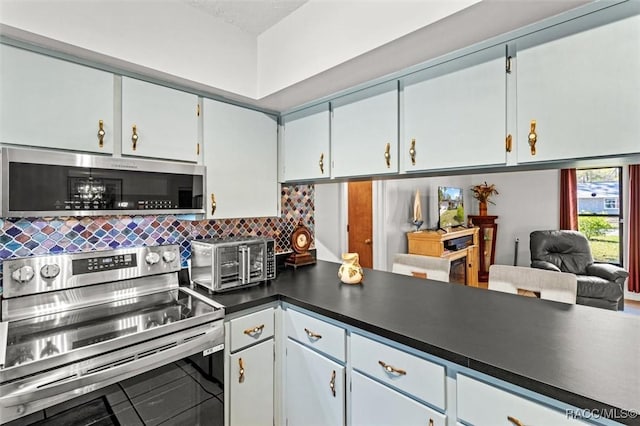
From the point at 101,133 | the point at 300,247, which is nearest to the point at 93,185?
the point at 101,133

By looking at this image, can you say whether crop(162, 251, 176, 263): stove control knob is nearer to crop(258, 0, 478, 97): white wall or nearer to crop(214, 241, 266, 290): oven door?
crop(214, 241, 266, 290): oven door

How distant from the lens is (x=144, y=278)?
1801 mm

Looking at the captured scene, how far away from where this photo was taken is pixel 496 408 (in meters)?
0.95

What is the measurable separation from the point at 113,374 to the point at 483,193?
18.6ft

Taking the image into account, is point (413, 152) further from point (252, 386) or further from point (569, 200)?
point (569, 200)

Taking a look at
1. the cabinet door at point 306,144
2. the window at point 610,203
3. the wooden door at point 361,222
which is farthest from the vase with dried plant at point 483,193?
the cabinet door at point 306,144

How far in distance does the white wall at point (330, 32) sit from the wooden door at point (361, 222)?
2.24m

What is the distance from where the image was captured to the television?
4.62 metres

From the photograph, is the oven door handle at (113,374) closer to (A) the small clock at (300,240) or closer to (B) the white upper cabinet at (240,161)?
(B) the white upper cabinet at (240,161)

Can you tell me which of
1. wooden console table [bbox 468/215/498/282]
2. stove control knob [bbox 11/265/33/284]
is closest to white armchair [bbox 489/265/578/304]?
stove control knob [bbox 11/265/33/284]

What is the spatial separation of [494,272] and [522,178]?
4401 mm

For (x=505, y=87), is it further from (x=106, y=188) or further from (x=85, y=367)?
(x=85, y=367)

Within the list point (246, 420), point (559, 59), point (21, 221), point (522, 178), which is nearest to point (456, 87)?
point (559, 59)

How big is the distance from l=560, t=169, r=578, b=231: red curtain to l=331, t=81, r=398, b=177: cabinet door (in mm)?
4709
